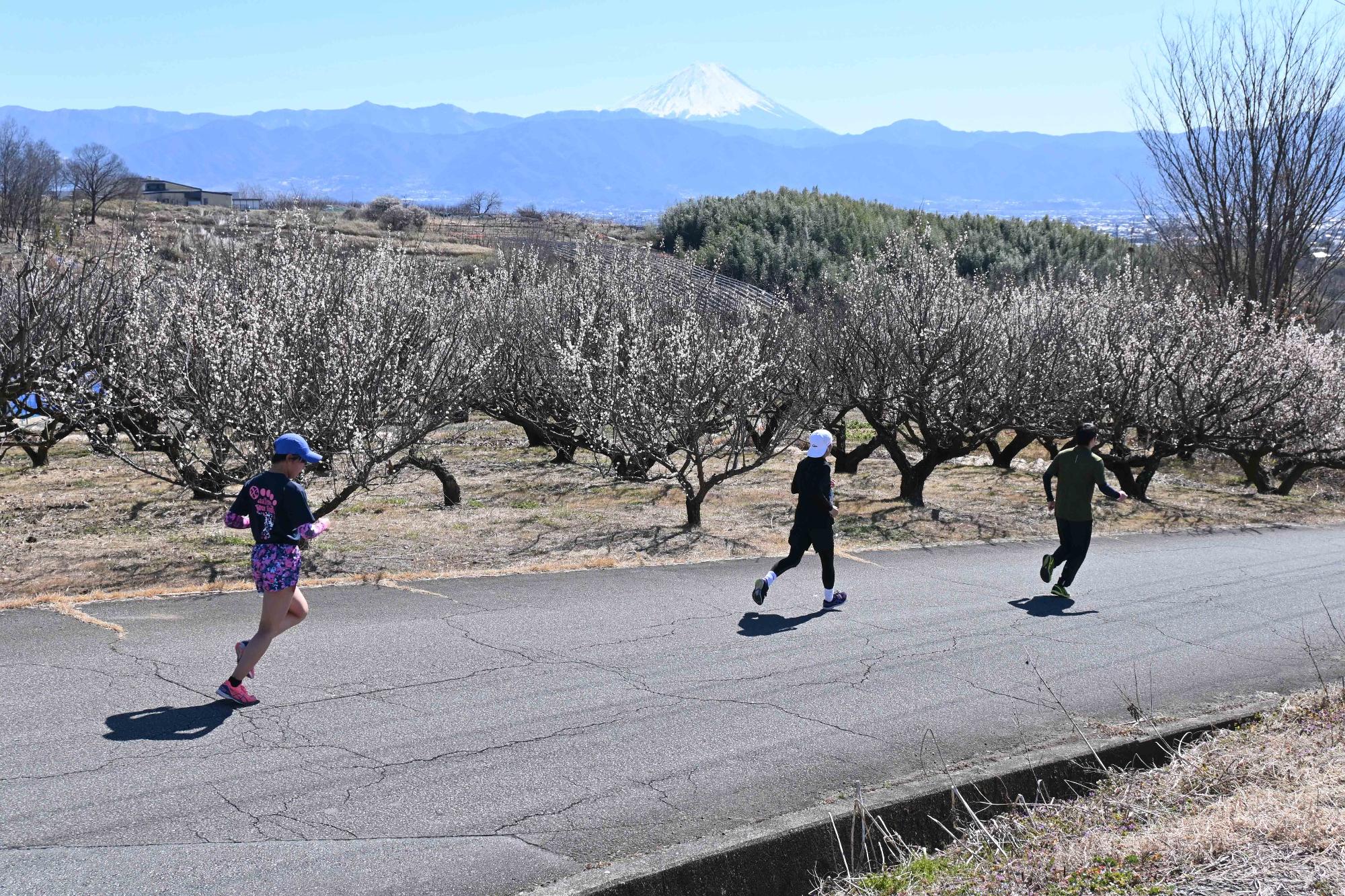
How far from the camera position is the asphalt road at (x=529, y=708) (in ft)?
17.9

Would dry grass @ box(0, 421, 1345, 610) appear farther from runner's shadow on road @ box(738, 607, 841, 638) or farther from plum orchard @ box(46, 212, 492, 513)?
runner's shadow on road @ box(738, 607, 841, 638)

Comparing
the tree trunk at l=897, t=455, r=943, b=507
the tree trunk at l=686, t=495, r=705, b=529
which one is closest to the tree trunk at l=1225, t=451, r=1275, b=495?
the tree trunk at l=897, t=455, r=943, b=507

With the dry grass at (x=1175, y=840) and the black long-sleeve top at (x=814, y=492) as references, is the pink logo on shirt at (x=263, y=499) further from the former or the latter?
the black long-sleeve top at (x=814, y=492)

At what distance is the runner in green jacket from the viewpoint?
40.4ft

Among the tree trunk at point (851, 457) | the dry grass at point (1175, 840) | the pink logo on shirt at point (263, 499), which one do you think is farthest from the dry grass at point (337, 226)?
the dry grass at point (1175, 840)

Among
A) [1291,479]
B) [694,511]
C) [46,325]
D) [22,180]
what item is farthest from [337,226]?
[694,511]

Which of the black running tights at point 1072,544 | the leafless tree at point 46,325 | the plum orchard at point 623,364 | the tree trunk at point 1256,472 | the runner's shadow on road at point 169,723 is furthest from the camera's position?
the tree trunk at point 1256,472

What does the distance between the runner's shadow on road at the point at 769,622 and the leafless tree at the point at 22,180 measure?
37.7ft

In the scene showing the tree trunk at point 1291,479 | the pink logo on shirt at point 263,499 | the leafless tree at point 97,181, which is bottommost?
the tree trunk at point 1291,479

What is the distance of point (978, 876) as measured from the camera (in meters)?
5.78

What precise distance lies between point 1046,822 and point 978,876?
968 mm

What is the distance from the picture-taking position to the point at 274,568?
23.7ft

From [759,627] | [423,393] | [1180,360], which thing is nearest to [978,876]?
[759,627]

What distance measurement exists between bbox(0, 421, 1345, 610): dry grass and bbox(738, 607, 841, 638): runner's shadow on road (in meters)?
2.75
